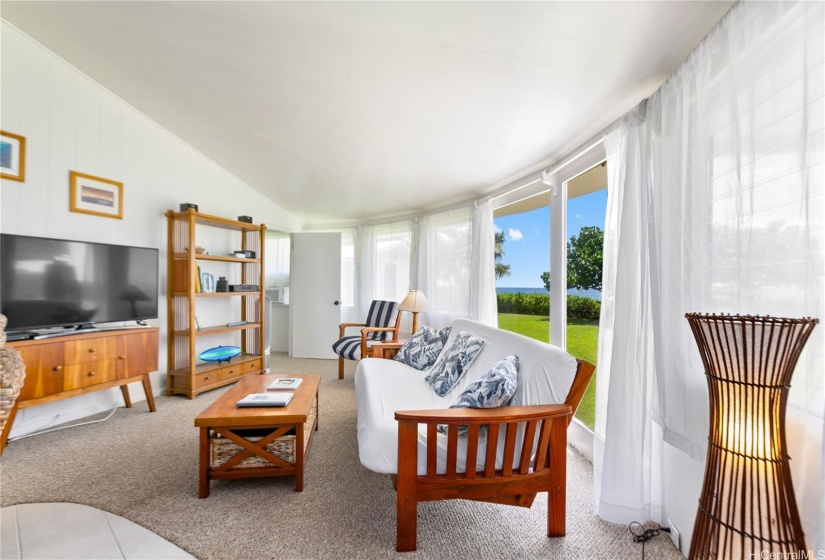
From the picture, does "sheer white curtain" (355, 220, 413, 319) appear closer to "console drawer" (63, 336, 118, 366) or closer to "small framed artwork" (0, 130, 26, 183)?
"console drawer" (63, 336, 118, 366)

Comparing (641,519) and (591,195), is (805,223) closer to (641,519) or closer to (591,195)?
(641,519)

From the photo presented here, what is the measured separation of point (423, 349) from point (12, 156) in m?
3.28

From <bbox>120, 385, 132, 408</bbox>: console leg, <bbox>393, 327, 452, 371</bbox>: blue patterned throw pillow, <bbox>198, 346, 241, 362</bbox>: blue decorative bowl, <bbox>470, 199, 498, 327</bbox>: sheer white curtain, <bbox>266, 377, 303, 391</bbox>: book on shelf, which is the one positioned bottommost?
<bbox>120, 385, 132, 408</bbox>: console leg

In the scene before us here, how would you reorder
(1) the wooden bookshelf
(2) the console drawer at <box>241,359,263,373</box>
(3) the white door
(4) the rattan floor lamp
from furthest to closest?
(3) the white door, (2) the console drawer at <box>241,359,263,373</box>, (1) the wooden bookshelf, (4) the rattan floor lamp

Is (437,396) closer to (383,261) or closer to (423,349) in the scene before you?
(423,349)

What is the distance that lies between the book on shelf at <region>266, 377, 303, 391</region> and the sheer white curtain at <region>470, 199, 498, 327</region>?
1890mm

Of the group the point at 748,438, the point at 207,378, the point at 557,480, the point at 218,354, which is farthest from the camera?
the point at 218,354

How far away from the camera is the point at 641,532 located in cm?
155

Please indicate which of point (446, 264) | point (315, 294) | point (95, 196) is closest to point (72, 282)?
point (95, 196)

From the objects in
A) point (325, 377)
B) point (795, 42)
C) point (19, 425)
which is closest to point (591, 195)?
point (795, 42)

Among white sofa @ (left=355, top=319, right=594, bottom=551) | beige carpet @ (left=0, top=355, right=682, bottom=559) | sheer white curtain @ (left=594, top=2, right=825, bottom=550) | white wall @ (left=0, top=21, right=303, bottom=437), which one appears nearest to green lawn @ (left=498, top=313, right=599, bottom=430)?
sheer white curtain @ (left=594, top=2, right=825, bottom=550)

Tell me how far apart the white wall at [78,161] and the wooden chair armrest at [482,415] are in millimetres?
2986

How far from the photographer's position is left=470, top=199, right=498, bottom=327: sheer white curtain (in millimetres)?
3441

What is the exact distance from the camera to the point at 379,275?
5.27 metres
